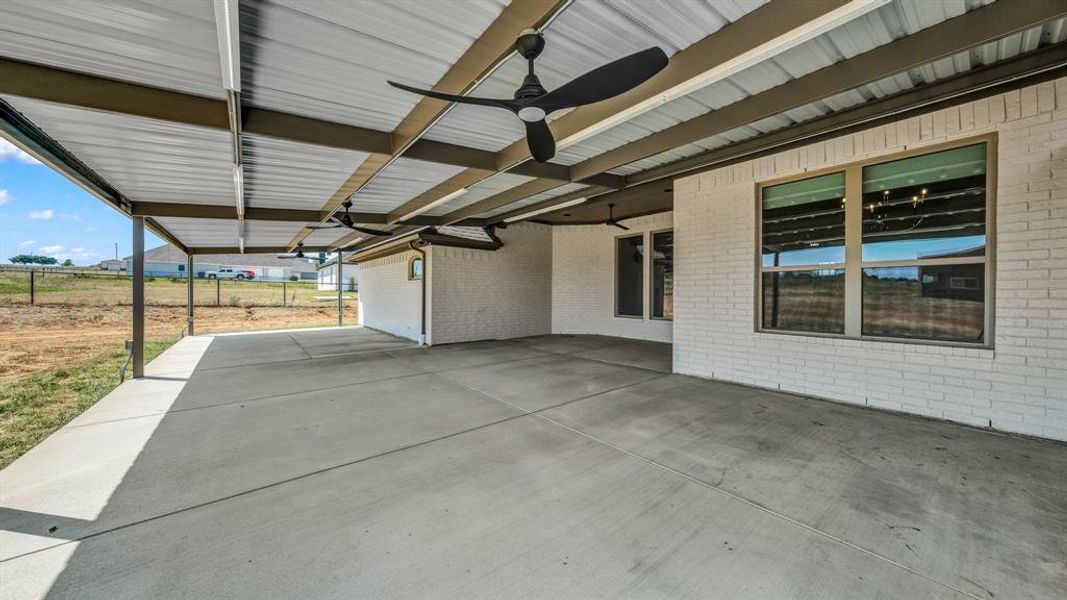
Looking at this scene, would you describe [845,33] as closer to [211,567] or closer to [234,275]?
[211,567]

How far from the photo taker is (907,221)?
3775 millimetres

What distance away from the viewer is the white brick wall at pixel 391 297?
9234 mm

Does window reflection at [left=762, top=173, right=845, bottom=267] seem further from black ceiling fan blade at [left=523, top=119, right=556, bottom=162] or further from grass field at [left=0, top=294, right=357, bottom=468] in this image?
grass field at [left=0, top=294, right=357, bottom=468]

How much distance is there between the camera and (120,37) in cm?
222

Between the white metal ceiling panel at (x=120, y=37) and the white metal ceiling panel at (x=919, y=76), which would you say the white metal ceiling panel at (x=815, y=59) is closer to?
the white metal ceiling panel at (x=919, y=76)

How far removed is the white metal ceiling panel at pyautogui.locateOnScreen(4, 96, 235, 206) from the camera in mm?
3078

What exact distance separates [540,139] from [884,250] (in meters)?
3.77

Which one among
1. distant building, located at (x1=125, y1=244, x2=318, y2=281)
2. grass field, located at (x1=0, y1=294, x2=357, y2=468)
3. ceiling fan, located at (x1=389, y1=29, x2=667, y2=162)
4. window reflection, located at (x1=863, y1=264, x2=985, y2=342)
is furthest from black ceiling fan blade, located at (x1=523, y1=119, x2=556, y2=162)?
distant building, located at (x1=125, y1=244, x2=318, y2=281)

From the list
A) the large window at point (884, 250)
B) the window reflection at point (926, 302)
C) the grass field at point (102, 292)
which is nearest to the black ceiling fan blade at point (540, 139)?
the large window at point (884, 250)

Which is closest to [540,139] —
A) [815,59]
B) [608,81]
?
[608,81]

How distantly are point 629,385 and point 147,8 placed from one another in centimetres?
506

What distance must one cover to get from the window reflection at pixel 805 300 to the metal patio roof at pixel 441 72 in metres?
1.61

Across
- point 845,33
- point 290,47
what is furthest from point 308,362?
point 845,33

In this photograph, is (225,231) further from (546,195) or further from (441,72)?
(441,72)
